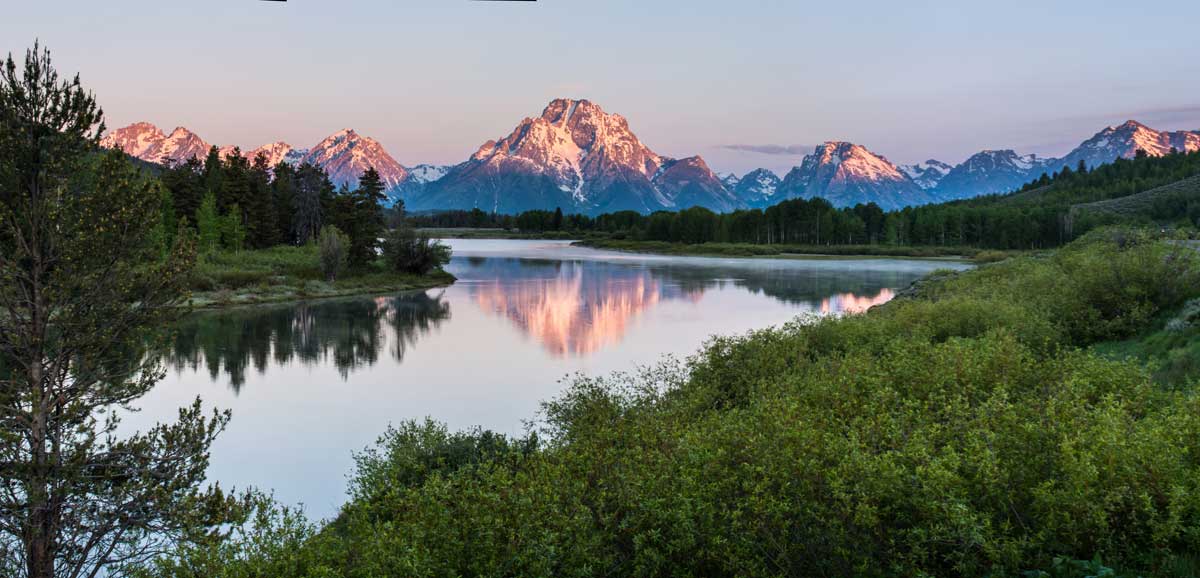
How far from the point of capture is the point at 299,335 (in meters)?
45.8

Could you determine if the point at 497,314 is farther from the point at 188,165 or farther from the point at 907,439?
the point at 188,165

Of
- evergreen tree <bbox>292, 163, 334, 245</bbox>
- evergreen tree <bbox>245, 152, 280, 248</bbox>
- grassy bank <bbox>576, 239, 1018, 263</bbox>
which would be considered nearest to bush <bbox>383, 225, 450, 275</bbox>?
evergreen tree <bbox>292, 163, 334, 245</bbox>

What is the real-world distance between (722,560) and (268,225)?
9499 centimetres

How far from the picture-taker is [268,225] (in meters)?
92.1

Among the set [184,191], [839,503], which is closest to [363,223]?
[184,191]

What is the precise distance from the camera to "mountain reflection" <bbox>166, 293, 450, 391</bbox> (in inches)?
1458

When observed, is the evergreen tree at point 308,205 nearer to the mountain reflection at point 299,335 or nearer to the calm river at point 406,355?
the calm river at point 406,355

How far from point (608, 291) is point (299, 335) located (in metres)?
37.1

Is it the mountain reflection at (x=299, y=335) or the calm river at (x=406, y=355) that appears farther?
the mountain reflection at (x=299, y=335)

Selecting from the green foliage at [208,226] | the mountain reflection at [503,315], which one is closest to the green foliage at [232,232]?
the green foliage at [208,226]

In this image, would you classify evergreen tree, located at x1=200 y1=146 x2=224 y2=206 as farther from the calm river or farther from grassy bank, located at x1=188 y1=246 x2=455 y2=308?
the calm river

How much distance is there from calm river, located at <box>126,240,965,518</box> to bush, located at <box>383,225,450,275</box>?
8047mm

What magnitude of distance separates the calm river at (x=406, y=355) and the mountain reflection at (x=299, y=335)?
4.8 inches

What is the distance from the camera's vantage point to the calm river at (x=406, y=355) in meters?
23.9
